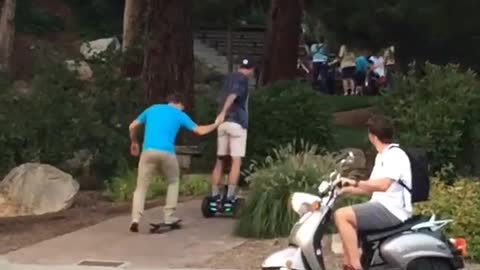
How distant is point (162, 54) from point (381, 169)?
11087mm

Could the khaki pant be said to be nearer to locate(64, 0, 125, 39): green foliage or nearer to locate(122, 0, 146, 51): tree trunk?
locate(122, 0, 146, 51): tree trunk

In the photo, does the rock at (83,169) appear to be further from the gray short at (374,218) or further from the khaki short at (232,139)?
the gray short at (374,218)

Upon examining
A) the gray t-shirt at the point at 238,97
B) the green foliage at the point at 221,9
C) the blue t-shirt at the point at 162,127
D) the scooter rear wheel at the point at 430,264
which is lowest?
the scooter rear wheel at the point at 430,264

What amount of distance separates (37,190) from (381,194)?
25.1 ft

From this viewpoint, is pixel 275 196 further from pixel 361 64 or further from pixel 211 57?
pixel 211 57

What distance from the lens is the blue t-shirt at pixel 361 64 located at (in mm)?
39000

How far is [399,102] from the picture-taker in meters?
14.3

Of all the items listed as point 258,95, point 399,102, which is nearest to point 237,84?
point 399,102

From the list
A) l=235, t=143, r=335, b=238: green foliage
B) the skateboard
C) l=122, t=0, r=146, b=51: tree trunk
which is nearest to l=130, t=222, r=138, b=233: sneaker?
the skateboard

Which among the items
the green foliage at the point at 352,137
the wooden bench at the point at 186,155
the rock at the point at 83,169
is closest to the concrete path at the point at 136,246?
the rock at the point at 83,169

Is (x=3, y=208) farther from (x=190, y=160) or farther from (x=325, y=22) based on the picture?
(x=325, y=22)

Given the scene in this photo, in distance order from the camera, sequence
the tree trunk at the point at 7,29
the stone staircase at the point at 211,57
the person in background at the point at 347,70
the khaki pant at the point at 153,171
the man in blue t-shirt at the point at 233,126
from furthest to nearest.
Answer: the stone staircase at the point at 211,57, the tree trunk at the point at 7,29, the person in background at the point at 347,70, the man in blue t-shirt at the point at 233,126, the khaki pant at the point at 153,171

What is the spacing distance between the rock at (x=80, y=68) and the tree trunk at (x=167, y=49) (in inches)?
58.2

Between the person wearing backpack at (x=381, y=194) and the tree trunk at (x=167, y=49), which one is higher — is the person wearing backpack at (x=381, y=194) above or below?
below
